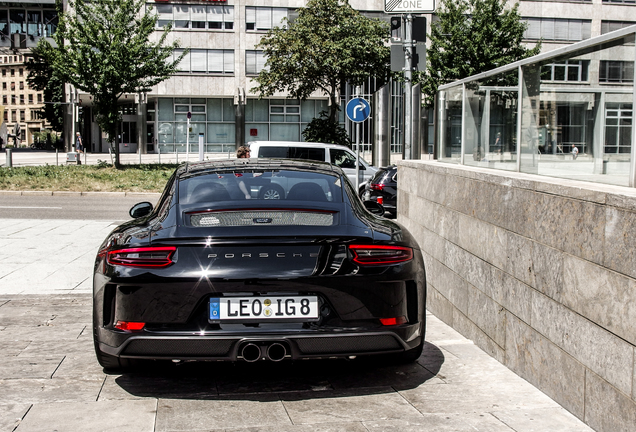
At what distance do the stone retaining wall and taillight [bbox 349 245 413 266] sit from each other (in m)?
0.82

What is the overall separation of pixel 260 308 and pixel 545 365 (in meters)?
1.66

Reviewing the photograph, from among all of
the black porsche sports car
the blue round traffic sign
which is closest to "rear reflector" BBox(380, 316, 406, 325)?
the black porsche sports car

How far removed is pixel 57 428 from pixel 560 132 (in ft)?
10.8

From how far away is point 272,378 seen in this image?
15.1ft

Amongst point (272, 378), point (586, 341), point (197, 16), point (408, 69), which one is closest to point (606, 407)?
point (586, 341)

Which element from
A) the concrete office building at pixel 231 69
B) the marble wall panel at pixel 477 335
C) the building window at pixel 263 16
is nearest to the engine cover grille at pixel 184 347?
the marble wall panel at pixel 477 335

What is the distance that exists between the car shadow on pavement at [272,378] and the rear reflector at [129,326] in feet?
1.47

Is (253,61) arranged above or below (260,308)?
above

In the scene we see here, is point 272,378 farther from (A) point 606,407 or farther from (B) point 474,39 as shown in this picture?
(B) point 474,39

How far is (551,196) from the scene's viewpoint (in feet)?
13.8

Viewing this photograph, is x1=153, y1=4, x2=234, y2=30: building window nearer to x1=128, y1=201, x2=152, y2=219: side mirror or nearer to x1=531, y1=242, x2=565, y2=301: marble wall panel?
x1=128, y1=201, x2=152, y2=219: side mirror

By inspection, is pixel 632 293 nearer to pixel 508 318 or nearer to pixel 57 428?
pixel 508 318

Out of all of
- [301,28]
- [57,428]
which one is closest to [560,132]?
[57,428]

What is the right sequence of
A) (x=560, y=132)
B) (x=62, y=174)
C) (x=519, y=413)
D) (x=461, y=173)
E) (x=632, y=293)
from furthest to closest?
(x=62, y=174) < (x=461, y=173) < (x=560, y=132) < (x=519, y=413) < (x=632, y=293)
